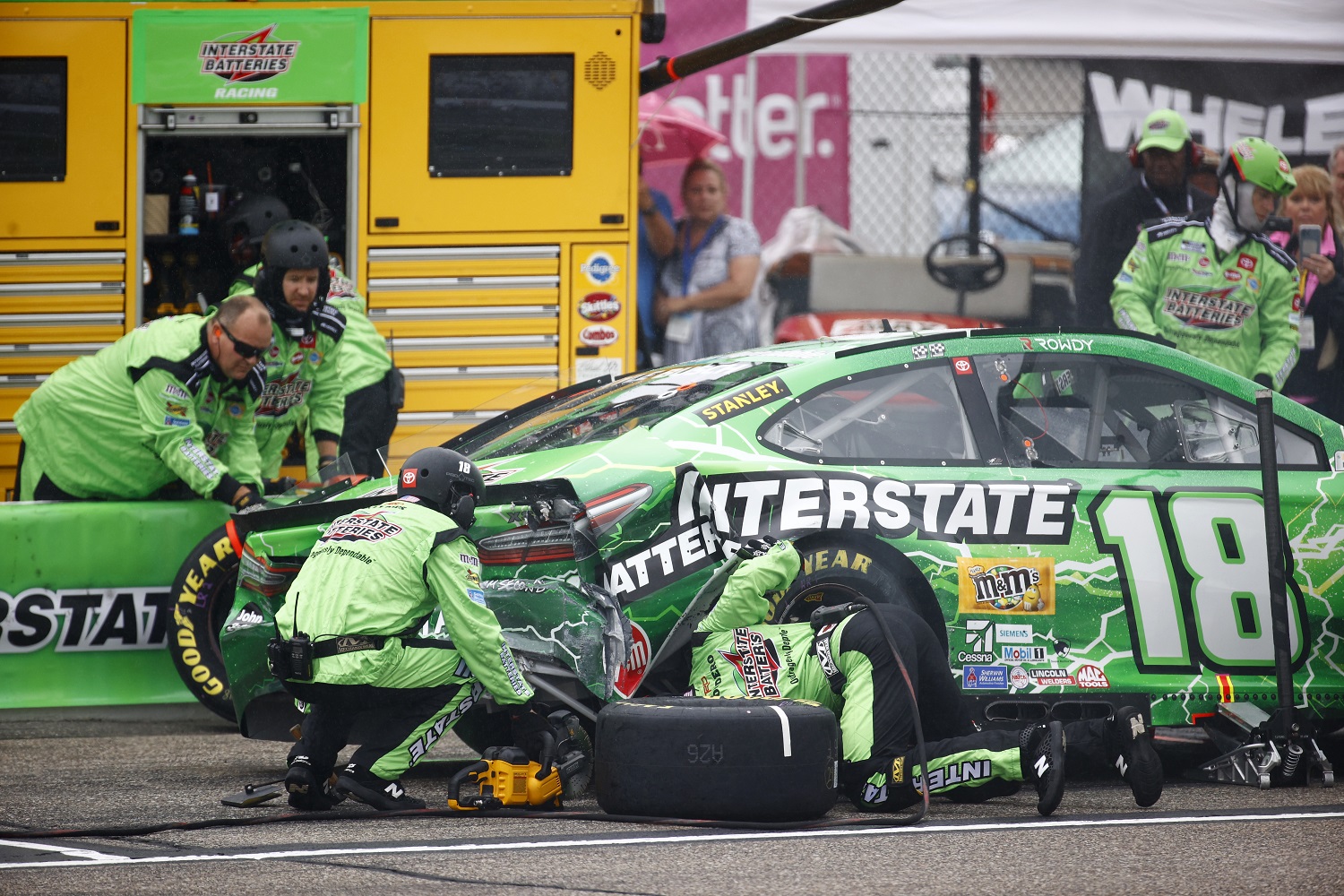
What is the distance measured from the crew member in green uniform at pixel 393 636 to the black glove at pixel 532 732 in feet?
0.41

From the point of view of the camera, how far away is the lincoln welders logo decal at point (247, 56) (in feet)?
32.3

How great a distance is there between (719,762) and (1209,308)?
501 cm

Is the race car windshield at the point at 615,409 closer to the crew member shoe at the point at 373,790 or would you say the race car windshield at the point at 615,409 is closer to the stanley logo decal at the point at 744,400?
the stanley logo decal at the point at 744,400

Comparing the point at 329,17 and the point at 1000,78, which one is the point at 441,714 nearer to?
the point at 329,17

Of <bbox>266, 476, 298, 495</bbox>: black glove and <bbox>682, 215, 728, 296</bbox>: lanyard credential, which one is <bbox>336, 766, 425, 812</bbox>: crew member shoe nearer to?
<bbox>266, 476, 298, 495</bbox>: black glove

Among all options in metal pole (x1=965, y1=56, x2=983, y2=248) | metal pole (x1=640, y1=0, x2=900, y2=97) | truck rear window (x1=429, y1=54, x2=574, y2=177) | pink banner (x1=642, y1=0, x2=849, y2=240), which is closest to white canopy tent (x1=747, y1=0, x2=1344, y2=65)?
metal pole (x1=965, y1=56, x2=983, y2=248)

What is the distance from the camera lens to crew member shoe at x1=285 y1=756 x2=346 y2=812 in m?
5.89

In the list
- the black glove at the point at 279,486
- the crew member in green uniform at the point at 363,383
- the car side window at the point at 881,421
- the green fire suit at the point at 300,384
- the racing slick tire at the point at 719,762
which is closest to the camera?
the racing slick tire at the point at 719,762

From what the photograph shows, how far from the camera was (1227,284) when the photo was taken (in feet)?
31.0

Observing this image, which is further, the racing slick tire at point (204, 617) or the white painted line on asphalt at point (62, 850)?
the racing slick tire at point (204, 617)

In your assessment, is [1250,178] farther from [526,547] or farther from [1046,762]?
[526,547]

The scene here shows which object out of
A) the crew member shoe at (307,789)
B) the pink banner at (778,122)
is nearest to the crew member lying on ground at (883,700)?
the crew member shoe at (307,789)

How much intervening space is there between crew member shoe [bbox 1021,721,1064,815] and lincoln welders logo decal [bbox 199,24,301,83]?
19.6 ft

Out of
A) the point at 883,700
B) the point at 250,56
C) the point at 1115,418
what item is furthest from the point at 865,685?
the point at 250,56
